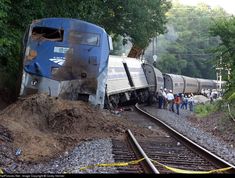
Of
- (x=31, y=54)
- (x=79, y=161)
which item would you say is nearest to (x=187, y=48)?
(x=31, y=54)

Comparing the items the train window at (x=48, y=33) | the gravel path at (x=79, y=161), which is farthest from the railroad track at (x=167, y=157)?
the train window at (x=48, y=33)

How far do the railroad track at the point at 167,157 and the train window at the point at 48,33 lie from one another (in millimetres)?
5235

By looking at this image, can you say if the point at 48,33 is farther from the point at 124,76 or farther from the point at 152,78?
the point at 152,78

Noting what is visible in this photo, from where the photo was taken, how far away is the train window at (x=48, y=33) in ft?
53.4

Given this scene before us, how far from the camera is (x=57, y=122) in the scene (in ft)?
45.4

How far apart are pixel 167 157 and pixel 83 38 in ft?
24.8

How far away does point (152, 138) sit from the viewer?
529 inches

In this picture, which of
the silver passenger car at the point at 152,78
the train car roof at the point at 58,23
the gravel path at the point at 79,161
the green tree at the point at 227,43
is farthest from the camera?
the silver passenger car at the point at 152,78

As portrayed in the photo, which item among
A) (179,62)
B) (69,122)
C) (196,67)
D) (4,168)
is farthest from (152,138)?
(196,67)

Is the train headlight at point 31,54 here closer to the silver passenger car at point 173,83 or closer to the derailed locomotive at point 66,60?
the derailed locomotive at point 66,60

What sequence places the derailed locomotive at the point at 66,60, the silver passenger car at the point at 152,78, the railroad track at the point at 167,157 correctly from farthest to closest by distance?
the silver passenger car at the point at 152,78
the derailed locomotive at the point at 66,60
the railroad track at the point at 167,157

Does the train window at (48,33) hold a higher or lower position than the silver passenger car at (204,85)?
higher

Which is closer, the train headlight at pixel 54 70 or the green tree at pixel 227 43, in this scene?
the train headlight at pixel 54 70

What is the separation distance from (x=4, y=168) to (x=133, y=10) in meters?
23.5
